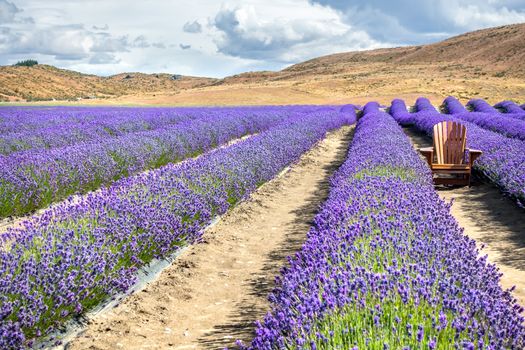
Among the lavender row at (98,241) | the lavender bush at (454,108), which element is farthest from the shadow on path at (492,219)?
the lavender bush at (454,108)

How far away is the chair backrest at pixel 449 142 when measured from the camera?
9.23 meters

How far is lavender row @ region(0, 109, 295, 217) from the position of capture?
21.9 feet

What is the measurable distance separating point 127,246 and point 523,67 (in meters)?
67.4

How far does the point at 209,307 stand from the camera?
418 cm

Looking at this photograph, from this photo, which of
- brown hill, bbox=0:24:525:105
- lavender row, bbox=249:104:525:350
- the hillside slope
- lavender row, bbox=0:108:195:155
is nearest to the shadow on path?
lavender row, bbox=249:104:525:350

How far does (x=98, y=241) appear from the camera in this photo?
12.4 ft

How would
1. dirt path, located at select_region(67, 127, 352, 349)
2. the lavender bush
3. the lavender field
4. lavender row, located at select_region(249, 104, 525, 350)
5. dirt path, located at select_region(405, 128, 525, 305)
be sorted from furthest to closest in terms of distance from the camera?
1. the lavender bush
2. dirt path, located at select_region(405, 128, 525, 305)
3. dirt path, located at select_region(67, 127, 352, 349)
4. the lavender field
5. lavender row, located at select_region(249, 104, 525, 350)

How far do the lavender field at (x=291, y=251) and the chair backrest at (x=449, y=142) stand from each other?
19.8 inches

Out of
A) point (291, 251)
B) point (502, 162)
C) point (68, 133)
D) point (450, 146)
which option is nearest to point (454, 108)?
point (450, 146)

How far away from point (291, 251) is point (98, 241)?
7.29 ft

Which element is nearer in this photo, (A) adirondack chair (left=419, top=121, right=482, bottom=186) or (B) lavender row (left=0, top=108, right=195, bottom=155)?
(A) adirondack chair (left=419, top=121, right=482, bottom=186)

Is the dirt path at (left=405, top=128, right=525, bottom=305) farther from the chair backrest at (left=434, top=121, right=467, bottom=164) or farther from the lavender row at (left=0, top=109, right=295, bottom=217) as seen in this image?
the lavender row at (left=0, top=109, right=295, bottom=217)

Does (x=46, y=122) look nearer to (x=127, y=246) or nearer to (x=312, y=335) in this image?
(x=127, y=246)

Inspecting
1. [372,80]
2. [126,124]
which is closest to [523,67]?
[372,80]
